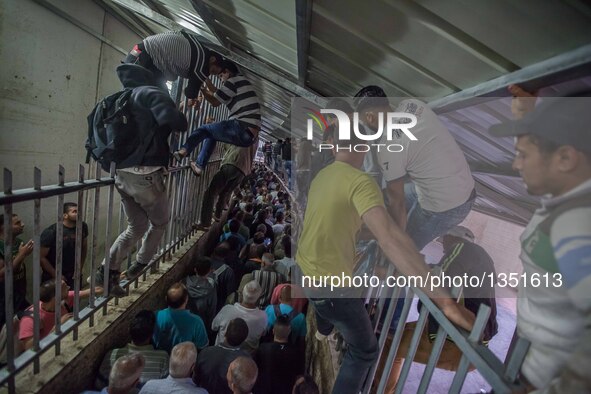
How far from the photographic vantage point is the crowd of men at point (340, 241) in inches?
34.0

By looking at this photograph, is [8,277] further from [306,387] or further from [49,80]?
[49,80]

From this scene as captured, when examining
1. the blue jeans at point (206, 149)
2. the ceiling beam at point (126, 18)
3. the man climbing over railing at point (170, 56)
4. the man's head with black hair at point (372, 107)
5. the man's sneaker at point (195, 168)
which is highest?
the ceiling beam at point (126, 18)

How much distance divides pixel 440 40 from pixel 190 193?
3968 mm

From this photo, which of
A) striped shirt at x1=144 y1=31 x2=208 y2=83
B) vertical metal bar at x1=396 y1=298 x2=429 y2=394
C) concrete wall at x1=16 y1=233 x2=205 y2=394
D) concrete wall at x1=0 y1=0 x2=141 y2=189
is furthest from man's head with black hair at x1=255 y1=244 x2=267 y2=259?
vertical metal bar at x1=396 y1=298 x2=429 y2=394

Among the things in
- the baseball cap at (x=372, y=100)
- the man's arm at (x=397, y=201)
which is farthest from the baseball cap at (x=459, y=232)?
the baseball cap at (x=372, y=100)

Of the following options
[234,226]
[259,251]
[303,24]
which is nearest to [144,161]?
[303,24]

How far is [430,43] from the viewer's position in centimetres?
184

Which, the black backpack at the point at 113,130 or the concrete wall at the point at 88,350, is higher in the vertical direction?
the black backpack at the point at 113,130

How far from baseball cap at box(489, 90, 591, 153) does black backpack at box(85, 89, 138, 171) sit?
7.46 feet

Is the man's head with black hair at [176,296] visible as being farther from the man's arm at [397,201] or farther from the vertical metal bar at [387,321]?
the man's arm at [397,201]

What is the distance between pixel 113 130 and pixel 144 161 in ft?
0.94

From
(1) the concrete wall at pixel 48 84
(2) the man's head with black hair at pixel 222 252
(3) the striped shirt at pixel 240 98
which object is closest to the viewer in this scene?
(3) the striped shirt at pixel 240 98

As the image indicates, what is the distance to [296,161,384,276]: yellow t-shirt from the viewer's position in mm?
1742

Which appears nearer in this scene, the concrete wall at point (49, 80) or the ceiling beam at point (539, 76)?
the ceiling beam at point (539, 76)
